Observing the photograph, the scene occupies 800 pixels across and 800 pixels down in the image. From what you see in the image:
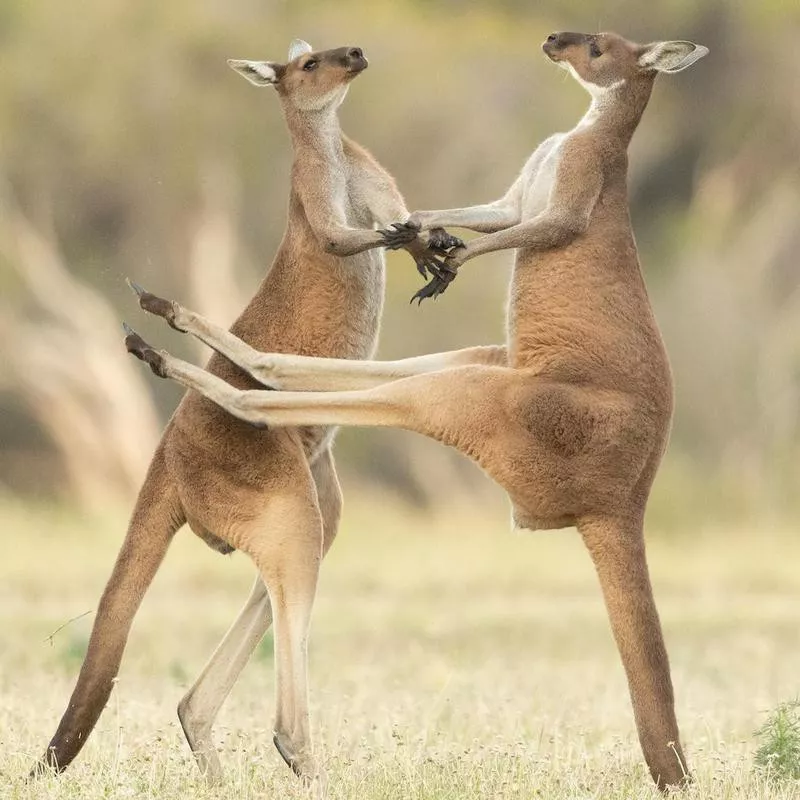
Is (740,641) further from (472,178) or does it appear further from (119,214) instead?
(119,214)

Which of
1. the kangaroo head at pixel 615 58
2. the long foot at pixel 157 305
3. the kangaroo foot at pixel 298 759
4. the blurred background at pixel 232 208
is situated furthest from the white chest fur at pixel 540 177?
the blurred background at pixel 232 208

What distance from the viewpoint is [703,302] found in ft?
69.6

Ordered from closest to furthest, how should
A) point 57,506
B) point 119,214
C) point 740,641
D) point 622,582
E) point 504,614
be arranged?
point 622,582
point 740,641
point 504,614
point 57,506
point 119,214

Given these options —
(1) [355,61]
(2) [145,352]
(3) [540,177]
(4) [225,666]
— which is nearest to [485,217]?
(3) [540,177]

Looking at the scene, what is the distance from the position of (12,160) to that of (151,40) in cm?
228

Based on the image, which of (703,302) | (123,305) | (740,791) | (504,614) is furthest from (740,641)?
(123,305)

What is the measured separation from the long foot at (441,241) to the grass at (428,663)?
1734mm

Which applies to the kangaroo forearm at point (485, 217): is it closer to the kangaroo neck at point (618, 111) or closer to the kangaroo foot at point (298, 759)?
the kangaroo neck at point (618, 111)

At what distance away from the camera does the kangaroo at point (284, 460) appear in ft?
18.7

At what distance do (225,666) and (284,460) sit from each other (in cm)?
78

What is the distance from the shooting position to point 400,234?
235 inches

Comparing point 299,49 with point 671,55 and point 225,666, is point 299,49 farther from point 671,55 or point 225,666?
point 225,666

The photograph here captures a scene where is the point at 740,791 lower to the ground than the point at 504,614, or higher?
higher

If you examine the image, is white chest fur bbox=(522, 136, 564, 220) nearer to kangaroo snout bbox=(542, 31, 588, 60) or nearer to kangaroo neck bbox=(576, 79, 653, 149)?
kangaroo neck bbox=(576, 79, 653, 149)
